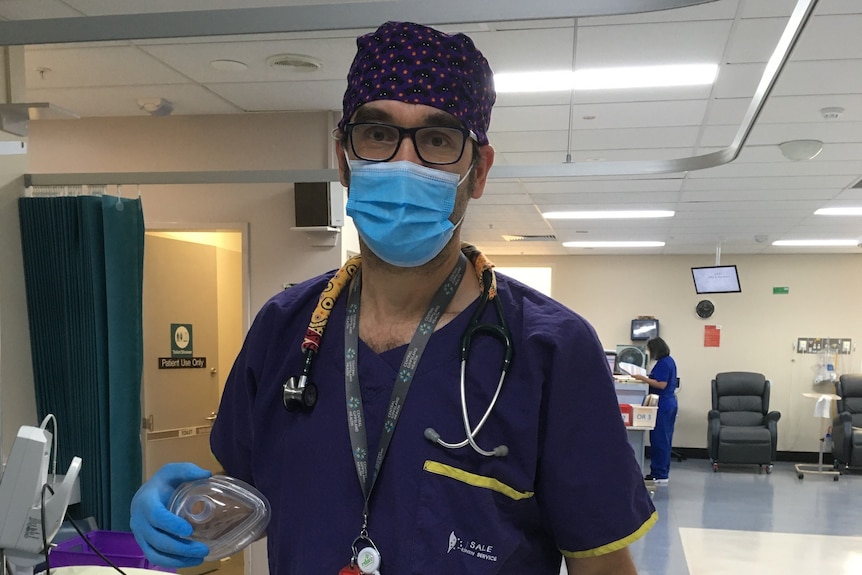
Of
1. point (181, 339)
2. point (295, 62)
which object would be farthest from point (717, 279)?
point (295, 62)

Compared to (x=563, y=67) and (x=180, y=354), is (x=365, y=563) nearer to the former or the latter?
(x=563, y=67)

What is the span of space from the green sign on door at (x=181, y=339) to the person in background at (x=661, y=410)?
16.7ft

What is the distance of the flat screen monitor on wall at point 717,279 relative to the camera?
8.21 m

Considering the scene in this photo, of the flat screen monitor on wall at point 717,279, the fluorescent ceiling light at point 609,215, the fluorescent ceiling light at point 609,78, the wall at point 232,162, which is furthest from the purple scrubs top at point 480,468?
the flat screen monitor on wall at point 717,279

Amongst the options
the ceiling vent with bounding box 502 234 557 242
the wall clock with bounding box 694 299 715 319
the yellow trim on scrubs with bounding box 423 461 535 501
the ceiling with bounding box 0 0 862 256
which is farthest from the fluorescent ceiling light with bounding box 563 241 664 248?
the yellow trim on scrubs with bounding box 423 461 535 501

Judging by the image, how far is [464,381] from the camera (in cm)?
97

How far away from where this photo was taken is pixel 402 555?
3.01 ft

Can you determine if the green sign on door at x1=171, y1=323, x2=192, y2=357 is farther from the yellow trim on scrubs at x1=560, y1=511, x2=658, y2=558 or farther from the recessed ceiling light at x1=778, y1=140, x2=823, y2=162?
the recessed ceiling light at x1=778, y1=140, x2=823, y2=162

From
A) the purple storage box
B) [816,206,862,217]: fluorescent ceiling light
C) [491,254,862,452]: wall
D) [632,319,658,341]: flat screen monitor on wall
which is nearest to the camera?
the purple storage box

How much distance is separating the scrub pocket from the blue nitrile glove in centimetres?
36

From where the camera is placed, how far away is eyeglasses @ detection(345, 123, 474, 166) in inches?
39.3

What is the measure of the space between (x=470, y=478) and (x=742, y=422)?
9055 mm

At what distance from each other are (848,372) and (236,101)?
930 centimetres

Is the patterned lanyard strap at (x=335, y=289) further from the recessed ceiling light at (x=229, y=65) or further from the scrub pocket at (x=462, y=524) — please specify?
the recessed ceiling light at (x=229, y=65)
